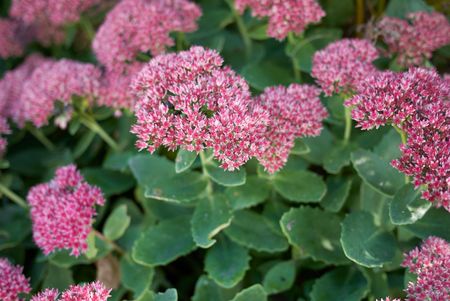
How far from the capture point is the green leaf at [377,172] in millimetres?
Result: 2057

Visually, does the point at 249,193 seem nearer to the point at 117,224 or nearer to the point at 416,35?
the point at 117,224

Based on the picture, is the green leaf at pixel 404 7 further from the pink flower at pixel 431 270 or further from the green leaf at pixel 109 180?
the green leaf at pixel 109 180

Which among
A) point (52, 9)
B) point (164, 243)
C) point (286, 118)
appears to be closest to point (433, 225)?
point (286, 118)

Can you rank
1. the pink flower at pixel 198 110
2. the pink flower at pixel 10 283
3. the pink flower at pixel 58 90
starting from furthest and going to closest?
the pink flower at pixel 58 90 < the pink flower at pixel 10 283 < the pink flower at pixel 198 110

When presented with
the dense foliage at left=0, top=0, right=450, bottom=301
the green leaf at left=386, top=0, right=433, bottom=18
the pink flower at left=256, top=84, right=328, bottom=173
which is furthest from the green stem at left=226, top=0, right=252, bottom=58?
the pink flower at left=256, top=84, right=328, bottom=173

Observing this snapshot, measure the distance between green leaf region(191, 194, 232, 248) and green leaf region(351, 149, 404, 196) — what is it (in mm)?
521

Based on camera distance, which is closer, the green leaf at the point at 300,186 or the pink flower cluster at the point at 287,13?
the green leaf at the point at 300,186

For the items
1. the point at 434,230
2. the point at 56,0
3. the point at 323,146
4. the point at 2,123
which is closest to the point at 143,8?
the point at 56,0

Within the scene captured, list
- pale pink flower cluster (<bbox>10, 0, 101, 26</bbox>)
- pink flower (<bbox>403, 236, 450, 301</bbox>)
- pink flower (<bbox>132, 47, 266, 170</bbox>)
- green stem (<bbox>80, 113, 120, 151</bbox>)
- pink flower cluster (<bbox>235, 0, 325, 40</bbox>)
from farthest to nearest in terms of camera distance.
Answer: pale pink flower cluster (<bbox>10, 0, 101, 26</bbox>), green stem (<bbox>80, 113, 120, 151</bbox>), pink flower cluster (<bbox>235, 0, 325, 40</bbox>), pink flower (<bbox>132, 47, 266, 170</bbox>), pink flower (<bbox>403, 236, 450, 301</bbox>)

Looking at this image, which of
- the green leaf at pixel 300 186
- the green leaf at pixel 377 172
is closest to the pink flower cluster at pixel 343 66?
the green leaf at pixel 377 172

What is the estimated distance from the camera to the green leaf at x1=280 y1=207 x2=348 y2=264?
6.83 ft

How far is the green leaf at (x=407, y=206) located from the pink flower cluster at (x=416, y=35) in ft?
2.14

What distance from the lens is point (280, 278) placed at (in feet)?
7.16

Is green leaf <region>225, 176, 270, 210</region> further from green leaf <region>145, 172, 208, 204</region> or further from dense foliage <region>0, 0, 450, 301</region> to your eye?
green leaf <region>145, 172, 208, 204</region>
